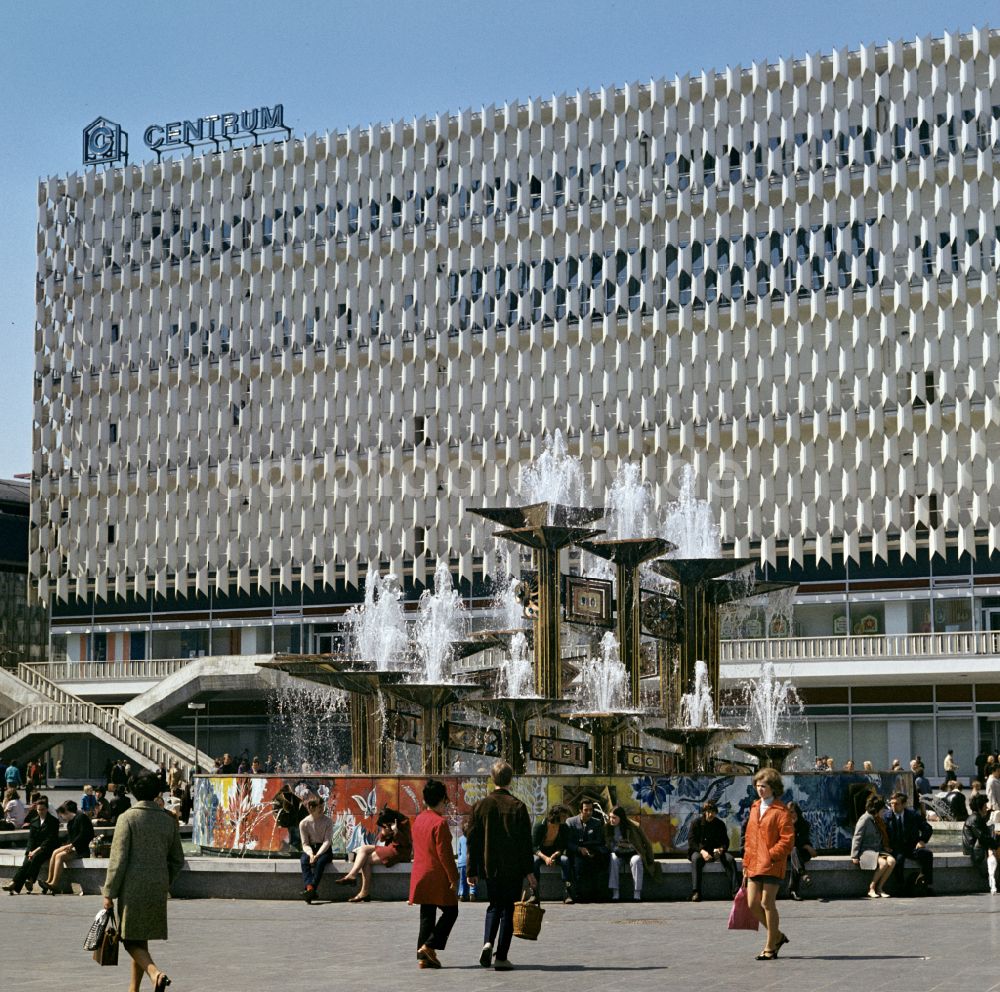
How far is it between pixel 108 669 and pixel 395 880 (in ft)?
159

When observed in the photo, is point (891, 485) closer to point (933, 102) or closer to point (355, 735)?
point (933, 102)

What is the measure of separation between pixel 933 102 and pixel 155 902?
167ft

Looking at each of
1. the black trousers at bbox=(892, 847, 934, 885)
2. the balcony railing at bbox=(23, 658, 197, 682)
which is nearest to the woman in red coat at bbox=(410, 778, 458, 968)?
the black trousers at bbox=(892, 847, 934, 885)

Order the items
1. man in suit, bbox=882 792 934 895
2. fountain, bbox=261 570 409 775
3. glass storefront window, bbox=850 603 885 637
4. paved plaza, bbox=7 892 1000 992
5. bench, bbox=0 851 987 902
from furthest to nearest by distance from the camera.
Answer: glass storefront window, bbox=850 603 885 637 → fountain, bbox=261 570 409 775 → man in suit, bbox=882 792 934 895 → bench, bbox=0 851 987 902 → paved plaza, bbox=7 892 1000 992

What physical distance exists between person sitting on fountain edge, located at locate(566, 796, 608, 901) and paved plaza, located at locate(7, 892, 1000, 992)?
540 millimetres

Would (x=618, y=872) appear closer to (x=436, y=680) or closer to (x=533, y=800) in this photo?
(x=533, y=800)

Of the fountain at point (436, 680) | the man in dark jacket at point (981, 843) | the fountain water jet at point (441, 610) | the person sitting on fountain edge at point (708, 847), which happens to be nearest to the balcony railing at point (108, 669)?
the fountain water jet at point (441, 610)

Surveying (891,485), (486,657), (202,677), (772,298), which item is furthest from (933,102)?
(202,677)

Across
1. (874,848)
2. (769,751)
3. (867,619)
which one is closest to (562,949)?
(874,848)

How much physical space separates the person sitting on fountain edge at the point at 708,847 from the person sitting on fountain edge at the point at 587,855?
3.39 feet

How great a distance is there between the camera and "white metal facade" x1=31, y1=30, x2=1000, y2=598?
191ft

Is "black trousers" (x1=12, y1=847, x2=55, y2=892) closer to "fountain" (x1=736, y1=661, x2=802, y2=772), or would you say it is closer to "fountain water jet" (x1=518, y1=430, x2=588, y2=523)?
"fountain" (x1=736, y1=661, x2=802, y2=772)

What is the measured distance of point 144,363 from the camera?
71562mm

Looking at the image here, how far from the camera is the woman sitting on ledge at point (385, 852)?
71.6 feet
